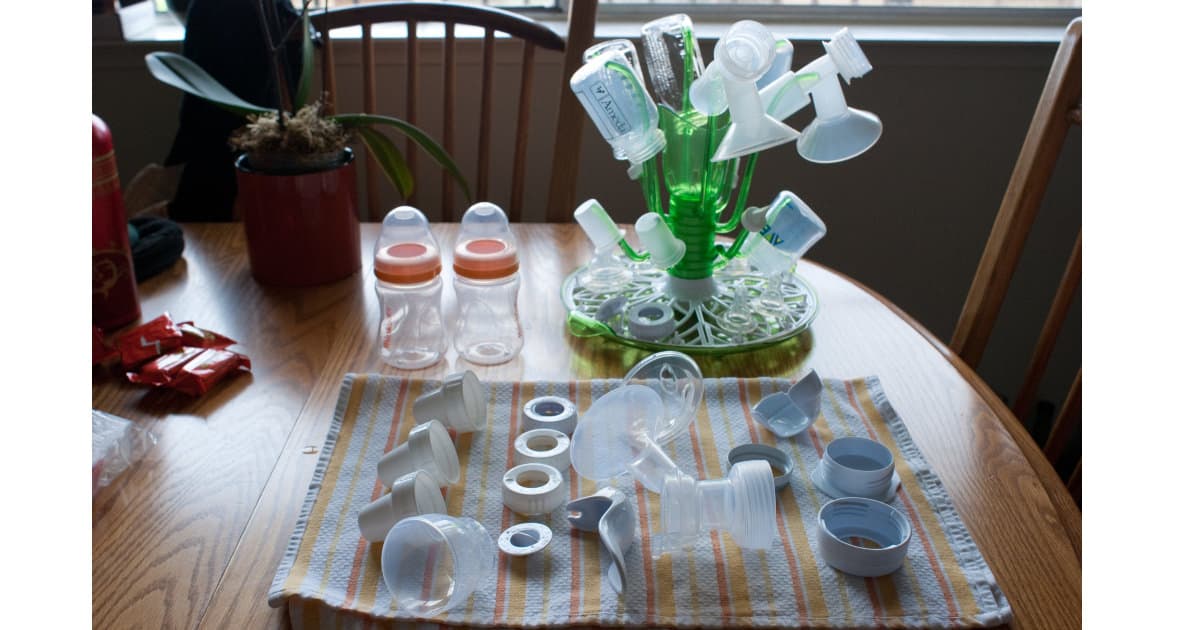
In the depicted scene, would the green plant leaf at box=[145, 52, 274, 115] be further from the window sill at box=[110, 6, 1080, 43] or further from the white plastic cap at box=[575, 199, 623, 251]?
the window sill at box=[110, 6, 1080, 43]

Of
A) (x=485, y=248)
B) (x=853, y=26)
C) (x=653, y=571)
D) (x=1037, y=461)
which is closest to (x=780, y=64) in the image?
(x=485, y=248)

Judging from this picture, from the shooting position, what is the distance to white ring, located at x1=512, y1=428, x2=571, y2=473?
789 millimetres

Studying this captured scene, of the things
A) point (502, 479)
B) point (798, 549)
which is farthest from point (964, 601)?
point (502, 479)

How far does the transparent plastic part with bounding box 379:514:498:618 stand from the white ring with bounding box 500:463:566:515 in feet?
0.19

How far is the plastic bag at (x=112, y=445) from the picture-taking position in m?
0.79

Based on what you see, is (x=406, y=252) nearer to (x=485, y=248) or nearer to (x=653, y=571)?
(x=485, y=248)

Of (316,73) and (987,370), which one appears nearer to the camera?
(316,73)

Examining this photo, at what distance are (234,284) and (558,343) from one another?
433mm

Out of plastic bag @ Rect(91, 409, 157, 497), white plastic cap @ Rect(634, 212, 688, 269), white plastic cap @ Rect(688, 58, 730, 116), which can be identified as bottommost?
plastic bag @ Rect(91, 409, 157, 497)

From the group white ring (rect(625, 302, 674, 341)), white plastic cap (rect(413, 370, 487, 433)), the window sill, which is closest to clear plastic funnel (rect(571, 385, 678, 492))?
white plastic cap (rect(413, 370, 487, 433))

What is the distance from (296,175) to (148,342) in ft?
0.81

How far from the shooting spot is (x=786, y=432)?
846 millimetres

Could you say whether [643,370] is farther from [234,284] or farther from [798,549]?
[234,284]

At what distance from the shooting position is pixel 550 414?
2.85 feet
